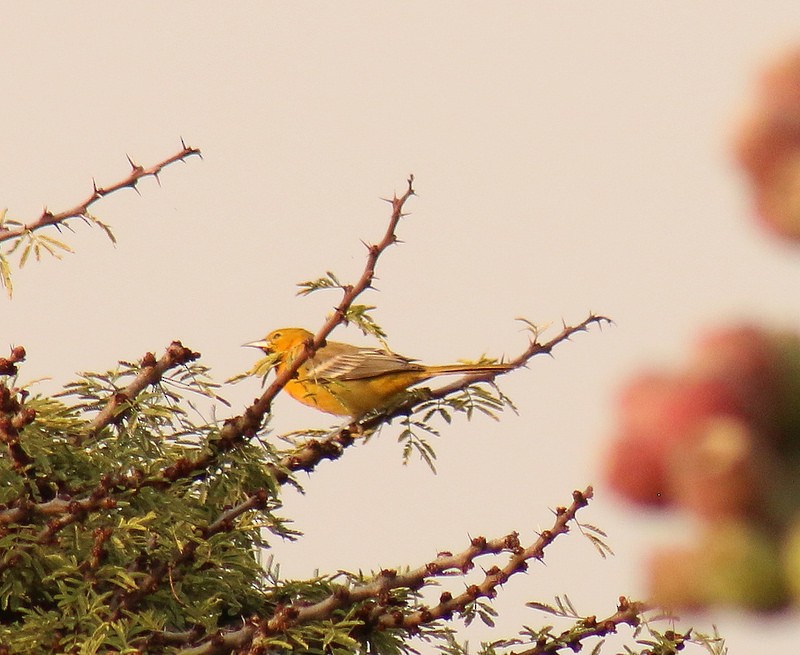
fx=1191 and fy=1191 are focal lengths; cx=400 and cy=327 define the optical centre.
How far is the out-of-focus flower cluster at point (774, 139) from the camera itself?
3.01 ft

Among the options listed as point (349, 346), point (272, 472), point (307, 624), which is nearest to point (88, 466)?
point (272, 472)

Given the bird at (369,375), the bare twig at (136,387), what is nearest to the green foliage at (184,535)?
the bare twig at (136,387)

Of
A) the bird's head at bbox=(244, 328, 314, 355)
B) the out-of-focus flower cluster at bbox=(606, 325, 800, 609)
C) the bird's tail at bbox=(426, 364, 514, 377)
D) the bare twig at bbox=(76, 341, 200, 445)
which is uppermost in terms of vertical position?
the bird's head at bbox=(244, 328, 314, 355)

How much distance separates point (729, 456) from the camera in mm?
897

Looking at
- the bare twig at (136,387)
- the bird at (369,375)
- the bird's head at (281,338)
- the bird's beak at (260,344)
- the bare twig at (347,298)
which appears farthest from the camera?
the bird's head at (281,338)

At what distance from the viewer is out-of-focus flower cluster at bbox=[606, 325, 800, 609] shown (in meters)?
0.91

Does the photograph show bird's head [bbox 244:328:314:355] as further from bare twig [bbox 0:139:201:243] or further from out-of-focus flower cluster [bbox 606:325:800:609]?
out-of-focus flower cluster [bbox 606:325:800:609]

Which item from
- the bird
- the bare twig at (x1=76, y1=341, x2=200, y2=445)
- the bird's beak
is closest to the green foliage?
the bare twig at (x1=76, y1=341, x2=200, y2=445)

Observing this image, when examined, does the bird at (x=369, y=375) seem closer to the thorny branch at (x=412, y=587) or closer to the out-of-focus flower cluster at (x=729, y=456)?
the thorny branch at (x=412, y=587)

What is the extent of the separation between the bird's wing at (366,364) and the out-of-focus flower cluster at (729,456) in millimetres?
4775

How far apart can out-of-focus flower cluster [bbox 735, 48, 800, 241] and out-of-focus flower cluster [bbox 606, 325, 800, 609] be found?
0.09m

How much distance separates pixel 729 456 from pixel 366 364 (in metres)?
5.21

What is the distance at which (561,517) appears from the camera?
344 centimetres

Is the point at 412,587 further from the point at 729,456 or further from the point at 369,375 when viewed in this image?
the point at 729,456
